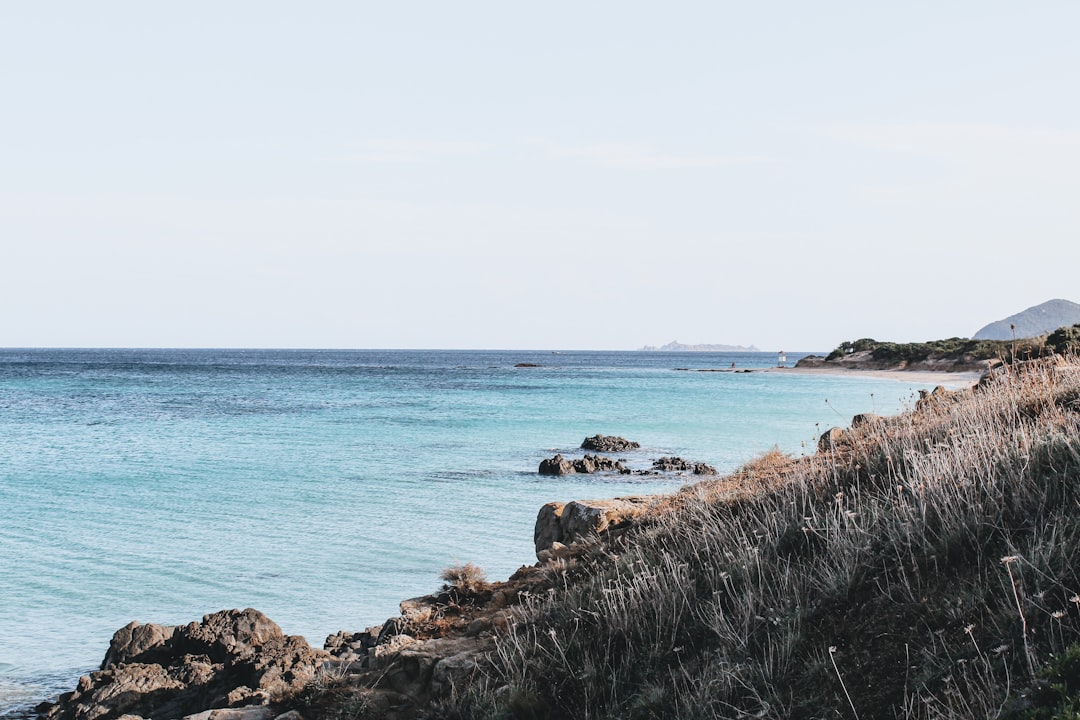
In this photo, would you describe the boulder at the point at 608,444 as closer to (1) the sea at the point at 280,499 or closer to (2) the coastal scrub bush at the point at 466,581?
(1) the sea at the point at 280,499

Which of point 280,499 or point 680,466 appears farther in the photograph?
point 680,466

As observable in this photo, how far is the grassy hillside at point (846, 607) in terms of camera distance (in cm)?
483

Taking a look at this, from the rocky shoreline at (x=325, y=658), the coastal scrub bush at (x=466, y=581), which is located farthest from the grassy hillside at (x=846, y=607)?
the coastal scrub bush at (x=466, y=581)

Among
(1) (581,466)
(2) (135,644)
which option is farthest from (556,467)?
(2) (135,644)

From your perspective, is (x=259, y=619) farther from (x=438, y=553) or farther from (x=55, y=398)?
(x=55, y=398)

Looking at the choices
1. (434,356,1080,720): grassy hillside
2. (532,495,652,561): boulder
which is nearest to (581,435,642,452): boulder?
(532,495,652,561): boulder

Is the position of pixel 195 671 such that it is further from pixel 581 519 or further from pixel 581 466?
pixel 581 466

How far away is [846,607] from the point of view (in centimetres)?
586

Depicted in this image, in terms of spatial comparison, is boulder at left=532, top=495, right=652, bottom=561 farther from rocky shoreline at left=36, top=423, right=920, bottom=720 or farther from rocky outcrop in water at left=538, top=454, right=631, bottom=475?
Result: rocky outcrop in water at left=538, top=454, right=631, bottom=475

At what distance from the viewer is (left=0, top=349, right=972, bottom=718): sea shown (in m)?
11.9

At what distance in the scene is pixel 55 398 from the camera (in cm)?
5281

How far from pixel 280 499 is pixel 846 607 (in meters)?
15.8

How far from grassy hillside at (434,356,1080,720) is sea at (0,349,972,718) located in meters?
1.78

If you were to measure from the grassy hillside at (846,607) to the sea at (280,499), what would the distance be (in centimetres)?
178
